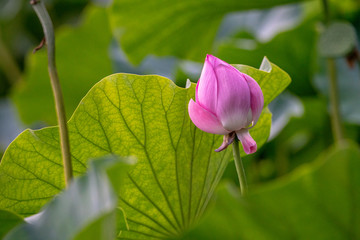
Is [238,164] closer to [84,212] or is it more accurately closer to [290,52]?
[84,212]

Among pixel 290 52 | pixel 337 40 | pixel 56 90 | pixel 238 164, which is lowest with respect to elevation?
pixel 290 52

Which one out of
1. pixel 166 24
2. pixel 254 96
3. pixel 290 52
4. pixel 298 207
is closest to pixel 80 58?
pixel 166 24

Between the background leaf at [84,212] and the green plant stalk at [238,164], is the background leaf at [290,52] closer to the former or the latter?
the green plant stalk at [238,164]

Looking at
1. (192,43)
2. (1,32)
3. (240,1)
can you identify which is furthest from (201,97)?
(1,32)

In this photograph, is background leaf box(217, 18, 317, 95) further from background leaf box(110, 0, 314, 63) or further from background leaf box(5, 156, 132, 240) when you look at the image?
background leaf box(5, 156, 132, 240)

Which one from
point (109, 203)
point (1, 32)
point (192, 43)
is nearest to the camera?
point (109, 203)

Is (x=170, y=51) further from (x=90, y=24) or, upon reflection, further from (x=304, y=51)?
(x=90, y=24)

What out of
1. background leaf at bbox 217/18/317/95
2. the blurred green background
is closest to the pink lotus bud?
the blurred green background
